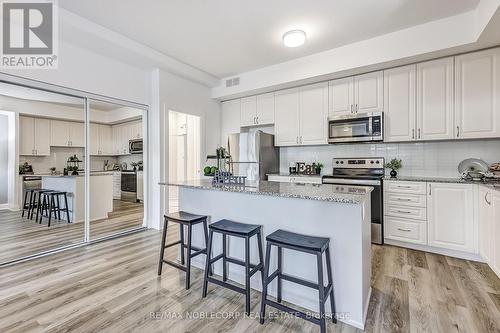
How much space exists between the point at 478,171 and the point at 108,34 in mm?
5132

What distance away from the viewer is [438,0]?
2.56 m

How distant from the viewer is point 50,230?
12.0ft

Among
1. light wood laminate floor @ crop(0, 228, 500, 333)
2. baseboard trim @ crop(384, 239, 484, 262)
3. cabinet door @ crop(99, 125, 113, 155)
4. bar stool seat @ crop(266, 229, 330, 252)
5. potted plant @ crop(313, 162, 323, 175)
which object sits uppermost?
cabinet door @ crop(99, 125, 113, 155)

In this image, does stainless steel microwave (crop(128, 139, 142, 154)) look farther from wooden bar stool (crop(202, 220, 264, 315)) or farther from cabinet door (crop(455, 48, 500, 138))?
cabinet door (crop(455, 48, 500, 138))

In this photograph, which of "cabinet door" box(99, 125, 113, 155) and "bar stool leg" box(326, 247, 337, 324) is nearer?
"bar stool leg" box(326, 247, 337, 324)

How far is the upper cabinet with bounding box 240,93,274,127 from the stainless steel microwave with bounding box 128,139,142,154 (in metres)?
2.06

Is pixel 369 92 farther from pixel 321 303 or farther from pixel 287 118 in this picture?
pixel 321 303

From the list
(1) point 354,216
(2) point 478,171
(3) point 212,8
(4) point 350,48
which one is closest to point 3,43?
(3) point 212,8

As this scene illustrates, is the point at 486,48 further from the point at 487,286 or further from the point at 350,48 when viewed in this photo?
the point at 487,286

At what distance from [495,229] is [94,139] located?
5.12 meters

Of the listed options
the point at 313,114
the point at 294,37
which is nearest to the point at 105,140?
the point at 294,37

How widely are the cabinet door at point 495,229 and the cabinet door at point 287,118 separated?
2.68 m

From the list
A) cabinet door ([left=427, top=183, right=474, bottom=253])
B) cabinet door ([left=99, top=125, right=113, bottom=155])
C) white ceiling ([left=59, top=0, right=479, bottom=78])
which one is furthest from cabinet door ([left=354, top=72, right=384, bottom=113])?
cabinet door ([left=99, top=125, right=113, bottom=155])

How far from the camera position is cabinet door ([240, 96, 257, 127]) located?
4.91 m
